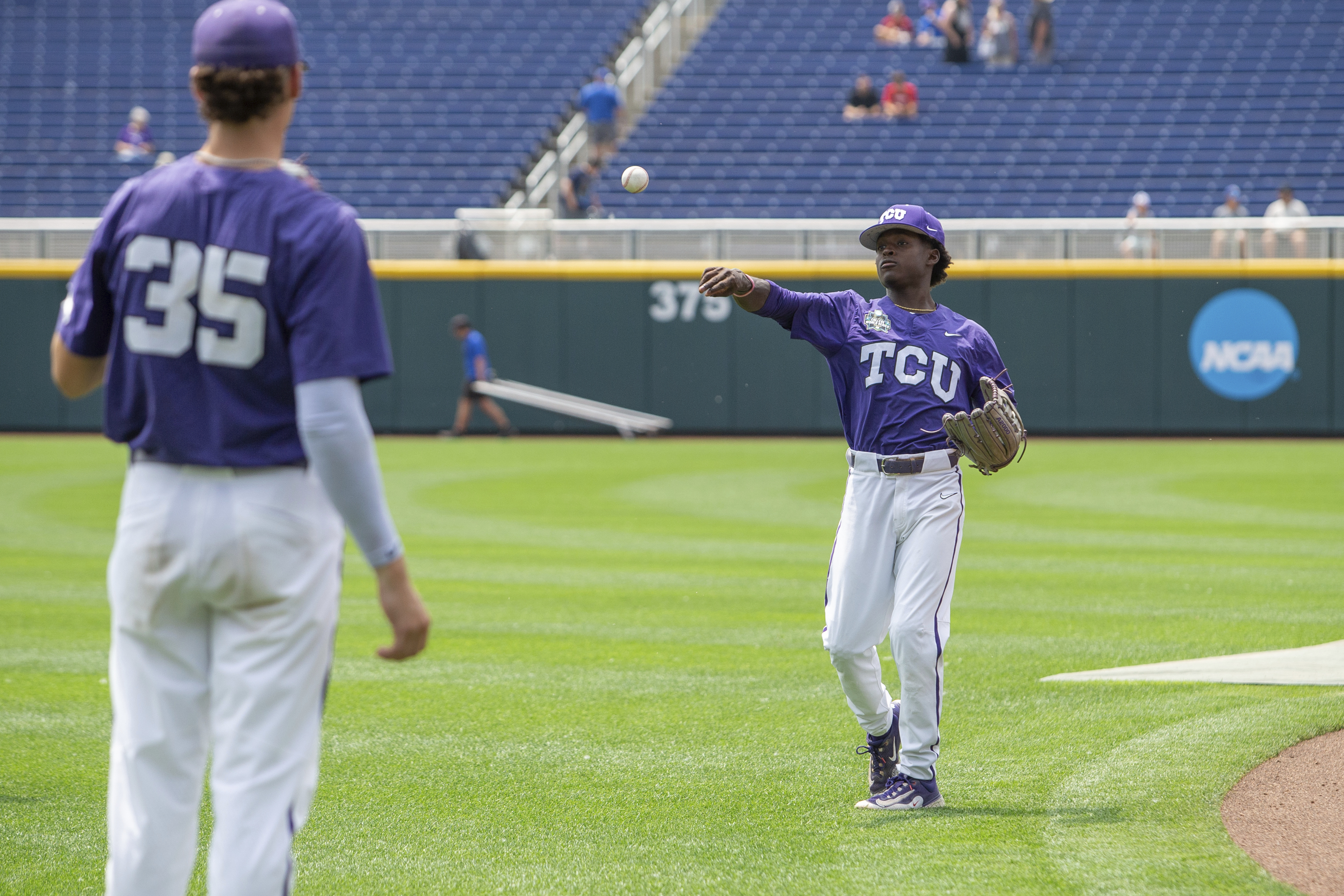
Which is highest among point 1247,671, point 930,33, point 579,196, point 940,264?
point 930,33

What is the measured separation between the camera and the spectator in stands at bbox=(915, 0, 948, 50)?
2889 centimetres

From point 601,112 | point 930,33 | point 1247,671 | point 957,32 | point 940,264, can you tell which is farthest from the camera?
point 930,33

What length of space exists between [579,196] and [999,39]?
8.82 m

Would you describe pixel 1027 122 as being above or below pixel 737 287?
above

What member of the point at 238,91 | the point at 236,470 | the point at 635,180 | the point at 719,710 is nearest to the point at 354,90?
the point at 635,180

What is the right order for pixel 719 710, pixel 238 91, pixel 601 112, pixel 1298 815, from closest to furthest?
pixel 238 91
pixel 1298 815
pixel 719 710
pixel 601 112

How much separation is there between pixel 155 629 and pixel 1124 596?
7.65 meters

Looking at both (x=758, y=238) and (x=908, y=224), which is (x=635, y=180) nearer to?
(x=908, y=224)

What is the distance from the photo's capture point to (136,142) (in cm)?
2714

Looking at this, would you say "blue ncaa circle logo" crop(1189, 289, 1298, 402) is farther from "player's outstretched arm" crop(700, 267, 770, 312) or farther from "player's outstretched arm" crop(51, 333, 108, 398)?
"player's outstretched arm" crop(51, 333, 108, 398)

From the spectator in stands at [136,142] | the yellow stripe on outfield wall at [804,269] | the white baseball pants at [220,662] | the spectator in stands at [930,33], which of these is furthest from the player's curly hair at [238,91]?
the spectator in stands at [930,33]

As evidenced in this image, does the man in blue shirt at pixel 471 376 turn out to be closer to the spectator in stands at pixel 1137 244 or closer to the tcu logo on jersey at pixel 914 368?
the spectator in stands at pixel 1137 244

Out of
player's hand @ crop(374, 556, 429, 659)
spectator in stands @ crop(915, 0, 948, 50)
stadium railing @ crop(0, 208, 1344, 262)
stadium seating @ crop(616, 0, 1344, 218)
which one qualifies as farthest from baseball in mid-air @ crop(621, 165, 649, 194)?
spectator in stands @ crop(915, 0, 948, 50)

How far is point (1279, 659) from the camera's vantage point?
7.42 meters
